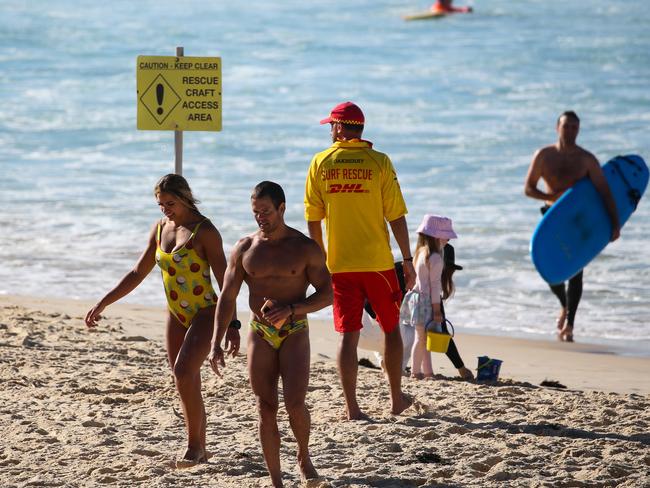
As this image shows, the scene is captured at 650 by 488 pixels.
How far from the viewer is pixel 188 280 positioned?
5.52 meters

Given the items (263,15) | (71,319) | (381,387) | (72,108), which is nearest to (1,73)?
(72,108)

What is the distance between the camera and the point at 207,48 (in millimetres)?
39062

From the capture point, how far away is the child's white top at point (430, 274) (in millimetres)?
7309

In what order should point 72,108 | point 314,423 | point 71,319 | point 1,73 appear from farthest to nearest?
point 1,73, point 72,108, point 71,319, point 314,423

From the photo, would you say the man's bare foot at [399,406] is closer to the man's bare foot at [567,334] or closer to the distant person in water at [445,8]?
the man's bare foot at [567,334]

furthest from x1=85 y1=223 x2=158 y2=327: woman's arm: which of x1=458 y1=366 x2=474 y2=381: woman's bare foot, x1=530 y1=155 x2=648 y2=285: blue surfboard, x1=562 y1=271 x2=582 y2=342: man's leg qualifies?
x1=562 y1=271 x2=582 y2=342: man's leg

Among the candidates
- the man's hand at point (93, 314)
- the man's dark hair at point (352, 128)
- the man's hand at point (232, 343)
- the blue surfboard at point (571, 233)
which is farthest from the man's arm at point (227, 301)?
the blue surfboard at point (571, 233)

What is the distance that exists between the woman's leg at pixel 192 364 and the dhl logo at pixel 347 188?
1100 mm

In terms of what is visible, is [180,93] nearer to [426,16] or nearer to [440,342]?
[440,342]

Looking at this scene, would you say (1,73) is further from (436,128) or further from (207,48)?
(436,128)

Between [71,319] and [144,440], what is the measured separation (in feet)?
11.5

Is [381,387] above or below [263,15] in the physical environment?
below

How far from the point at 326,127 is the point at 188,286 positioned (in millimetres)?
19364

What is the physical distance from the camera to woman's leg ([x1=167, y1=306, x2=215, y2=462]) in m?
5.45
